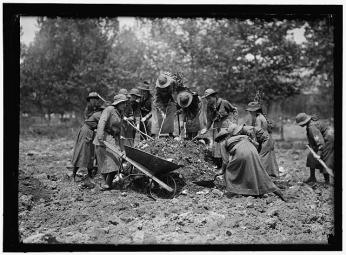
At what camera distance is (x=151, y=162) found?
6652mm

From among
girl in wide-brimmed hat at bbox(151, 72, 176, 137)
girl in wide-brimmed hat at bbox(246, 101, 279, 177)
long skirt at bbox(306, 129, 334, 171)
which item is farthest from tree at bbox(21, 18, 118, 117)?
long skirt at bbox(306, 129, 334, 171)

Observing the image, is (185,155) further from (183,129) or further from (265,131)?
(265,131)

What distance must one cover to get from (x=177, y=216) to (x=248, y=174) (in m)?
1.58

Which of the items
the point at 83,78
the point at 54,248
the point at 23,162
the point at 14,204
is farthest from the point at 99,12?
the point at 23,162

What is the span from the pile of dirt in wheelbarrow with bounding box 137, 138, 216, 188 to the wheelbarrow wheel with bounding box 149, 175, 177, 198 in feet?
1.15

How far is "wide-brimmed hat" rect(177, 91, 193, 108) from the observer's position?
27.6ft

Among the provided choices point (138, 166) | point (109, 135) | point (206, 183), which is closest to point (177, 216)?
point (138, 166)

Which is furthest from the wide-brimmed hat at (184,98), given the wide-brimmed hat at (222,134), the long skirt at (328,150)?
the long skirt at (328,150)

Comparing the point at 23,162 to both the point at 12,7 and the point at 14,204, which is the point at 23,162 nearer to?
the point at 14,204

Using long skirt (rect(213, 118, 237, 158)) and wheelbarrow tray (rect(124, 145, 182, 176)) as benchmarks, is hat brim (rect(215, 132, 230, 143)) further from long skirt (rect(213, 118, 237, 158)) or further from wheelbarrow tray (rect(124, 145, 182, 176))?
wheelbarrow tray (rect(124, 145, 182, 176))

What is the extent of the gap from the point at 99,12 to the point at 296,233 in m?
5.05

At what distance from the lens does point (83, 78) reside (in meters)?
9.23

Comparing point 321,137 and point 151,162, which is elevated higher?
point 321,137

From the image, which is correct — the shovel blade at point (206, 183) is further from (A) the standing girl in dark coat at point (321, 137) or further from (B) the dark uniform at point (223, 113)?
(A) the standing girl in dark coat at point (321, 137)
